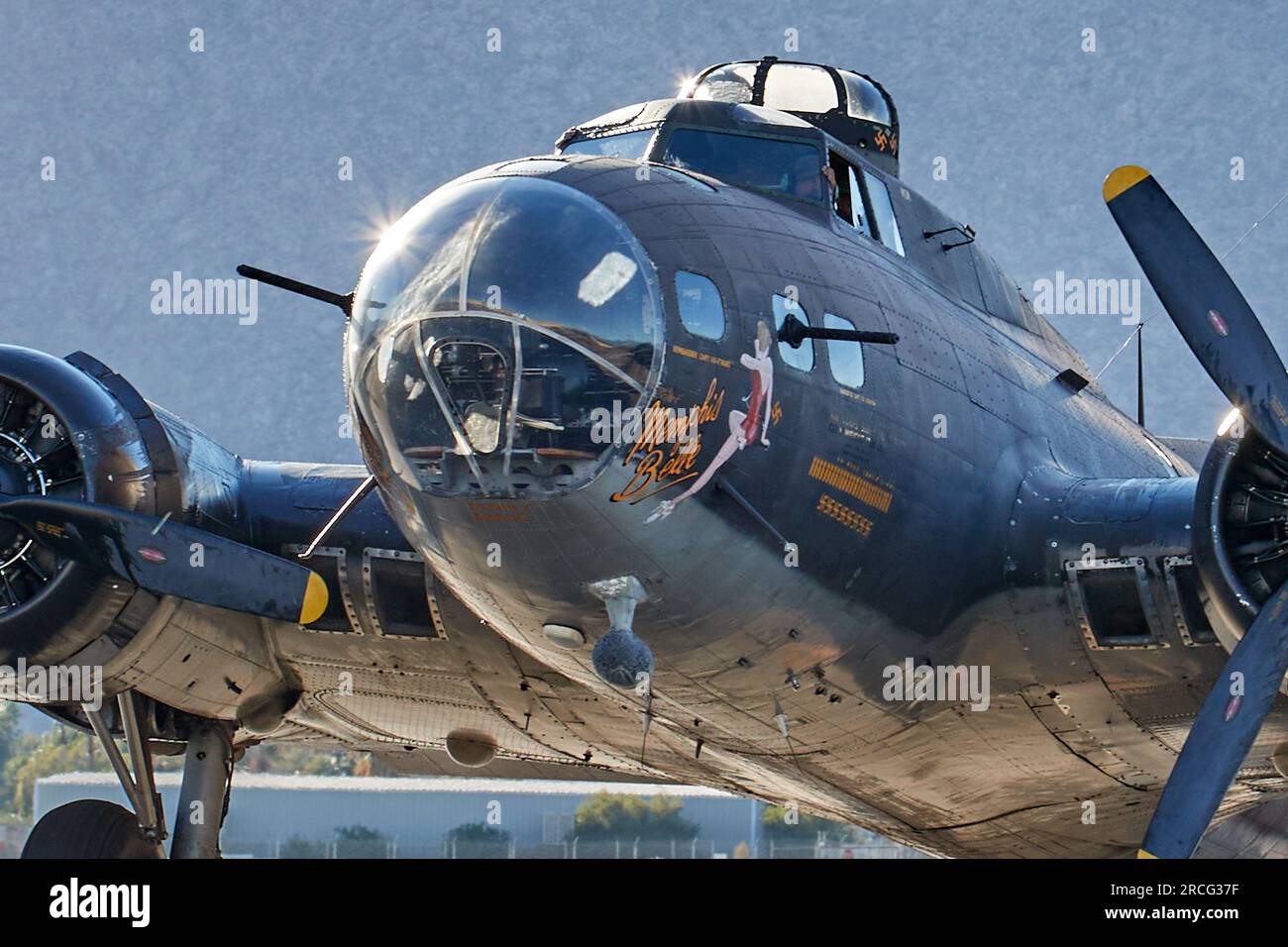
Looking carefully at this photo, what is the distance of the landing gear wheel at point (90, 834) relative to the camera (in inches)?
546

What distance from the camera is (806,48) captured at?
113 m

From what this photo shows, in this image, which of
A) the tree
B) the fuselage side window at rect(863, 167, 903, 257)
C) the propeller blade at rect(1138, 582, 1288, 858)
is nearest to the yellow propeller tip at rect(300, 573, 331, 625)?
the fuselage side window at rect(863, 167, 903, 257)

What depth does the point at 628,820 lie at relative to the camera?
5112cm

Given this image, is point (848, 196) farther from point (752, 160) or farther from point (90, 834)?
point (90, 834)

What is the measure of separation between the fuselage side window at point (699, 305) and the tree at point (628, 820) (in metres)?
42.1

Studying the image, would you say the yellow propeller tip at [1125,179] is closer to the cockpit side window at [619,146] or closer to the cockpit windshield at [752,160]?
the cockpit windshield at [752,160]

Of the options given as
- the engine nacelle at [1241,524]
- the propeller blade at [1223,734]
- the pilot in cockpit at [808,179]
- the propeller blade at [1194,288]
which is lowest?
the propeller blade at [1223,734]

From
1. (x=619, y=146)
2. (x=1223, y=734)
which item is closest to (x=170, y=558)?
(x=619, y=146)

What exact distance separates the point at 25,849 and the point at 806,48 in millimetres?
104107

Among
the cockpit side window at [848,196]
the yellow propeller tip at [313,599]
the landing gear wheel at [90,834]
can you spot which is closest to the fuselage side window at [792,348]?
the cockpit side window at [848,196]

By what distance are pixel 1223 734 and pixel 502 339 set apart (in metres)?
4.69

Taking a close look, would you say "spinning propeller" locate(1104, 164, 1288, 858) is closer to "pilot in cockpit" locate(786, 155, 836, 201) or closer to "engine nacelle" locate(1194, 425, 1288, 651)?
"engine nacelle" locate(1194, 425, 1288, 651)
